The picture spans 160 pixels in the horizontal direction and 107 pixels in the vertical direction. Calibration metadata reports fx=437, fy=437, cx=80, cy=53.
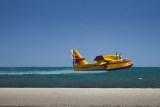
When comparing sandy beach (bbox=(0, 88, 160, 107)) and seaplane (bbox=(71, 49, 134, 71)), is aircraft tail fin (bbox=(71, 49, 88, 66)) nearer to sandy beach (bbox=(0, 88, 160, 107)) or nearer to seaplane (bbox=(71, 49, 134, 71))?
seaplane (bbox=(71, 49, 134, 71))

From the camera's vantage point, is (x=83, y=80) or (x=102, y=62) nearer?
(x=102, y=62)

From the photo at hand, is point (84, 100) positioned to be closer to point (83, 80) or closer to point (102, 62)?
point (102, 62)

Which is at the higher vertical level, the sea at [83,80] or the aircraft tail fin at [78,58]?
the aircraft tail fin at [78,58]

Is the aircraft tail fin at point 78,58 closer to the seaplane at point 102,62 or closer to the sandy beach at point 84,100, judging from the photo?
the seaplane at point 102,62

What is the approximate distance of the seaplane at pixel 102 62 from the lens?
21.0m

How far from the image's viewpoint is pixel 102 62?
2119 centimetres

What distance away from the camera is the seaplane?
21.0m

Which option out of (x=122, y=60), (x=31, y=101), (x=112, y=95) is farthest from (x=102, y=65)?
(x=31, y=101)

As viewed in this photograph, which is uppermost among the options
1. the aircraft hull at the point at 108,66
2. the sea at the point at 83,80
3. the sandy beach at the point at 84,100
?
the aircraft hull at the point at 108,66

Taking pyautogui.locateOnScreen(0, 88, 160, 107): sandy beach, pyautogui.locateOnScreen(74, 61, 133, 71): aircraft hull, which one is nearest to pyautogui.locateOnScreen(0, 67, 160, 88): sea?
pyautogui.locateOnScreen(74, 61, 133, 71): aircraft hull

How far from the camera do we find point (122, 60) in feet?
68.7

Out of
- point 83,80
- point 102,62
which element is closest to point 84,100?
point 102,62

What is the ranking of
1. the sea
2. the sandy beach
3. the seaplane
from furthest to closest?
the seaplane < the sea < the sandy beach

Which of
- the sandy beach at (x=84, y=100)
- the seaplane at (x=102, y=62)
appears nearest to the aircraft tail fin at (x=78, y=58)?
the seaplane at (x=102, y=62)
